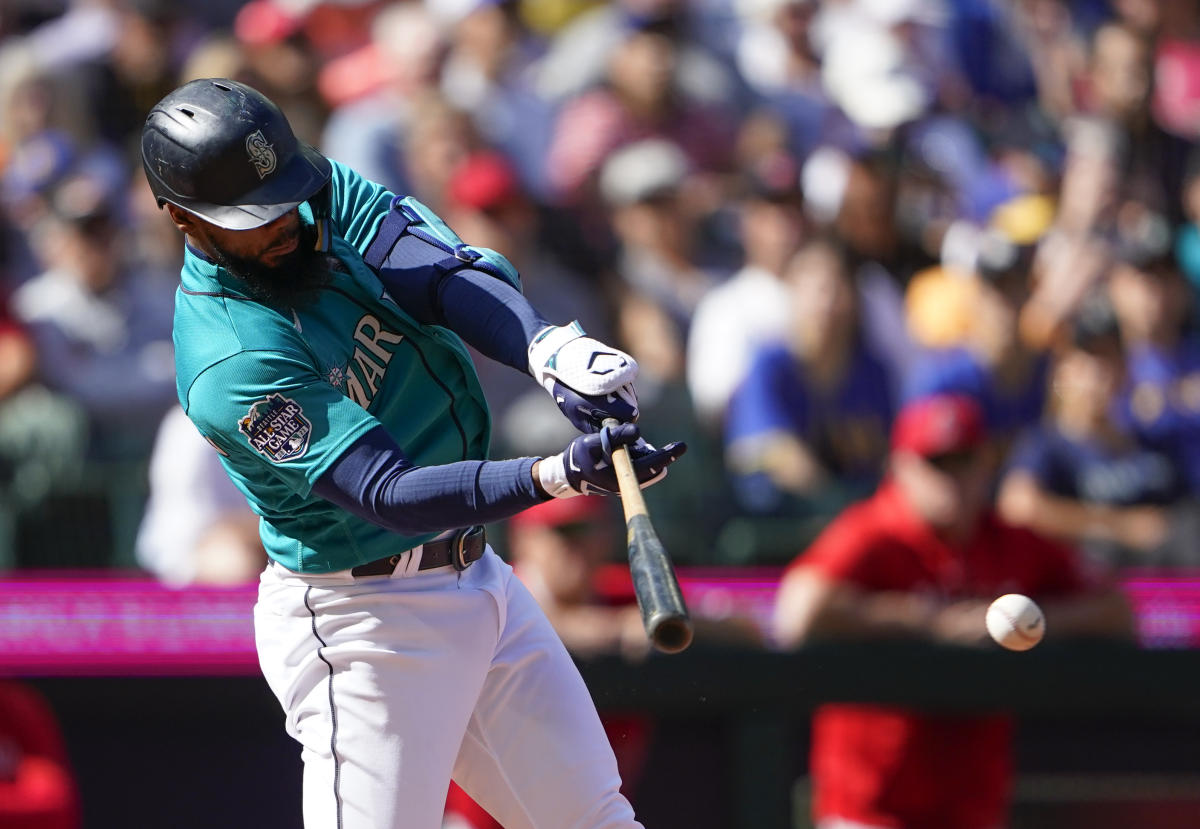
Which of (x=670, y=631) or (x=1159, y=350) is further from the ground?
(x=1159, y=350)

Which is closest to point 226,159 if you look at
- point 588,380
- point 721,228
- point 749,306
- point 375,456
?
point 375,456

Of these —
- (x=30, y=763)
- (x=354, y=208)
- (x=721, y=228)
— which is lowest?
(x=30, y=763)

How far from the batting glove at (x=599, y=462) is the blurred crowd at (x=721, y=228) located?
247 cm

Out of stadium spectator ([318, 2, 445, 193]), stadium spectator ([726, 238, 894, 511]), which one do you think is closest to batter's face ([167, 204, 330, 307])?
stadium spectator ([726, 238, 894, 511])

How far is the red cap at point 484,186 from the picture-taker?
5.56 metres

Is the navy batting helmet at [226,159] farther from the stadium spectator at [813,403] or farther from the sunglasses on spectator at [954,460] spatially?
the stadium spectator at [813,403]

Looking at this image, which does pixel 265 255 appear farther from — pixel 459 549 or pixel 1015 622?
pixel 1015 622

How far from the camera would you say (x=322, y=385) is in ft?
8.95

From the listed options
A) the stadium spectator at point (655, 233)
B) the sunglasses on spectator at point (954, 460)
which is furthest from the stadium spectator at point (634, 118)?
the sunglasses on spectator at point (954, 460)

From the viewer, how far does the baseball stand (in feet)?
10.4

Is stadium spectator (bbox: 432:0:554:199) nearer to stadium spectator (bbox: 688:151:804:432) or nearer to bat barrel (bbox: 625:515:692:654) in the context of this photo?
stadium spectator (bbox: 688:151:804:432)

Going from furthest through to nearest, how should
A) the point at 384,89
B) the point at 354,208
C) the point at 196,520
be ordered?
the point at 384,89 → the point at 196,520 → the point at 354,208

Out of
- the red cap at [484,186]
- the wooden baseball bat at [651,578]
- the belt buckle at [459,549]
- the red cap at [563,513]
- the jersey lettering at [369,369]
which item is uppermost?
the red cap at [484,186]

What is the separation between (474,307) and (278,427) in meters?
0.42
